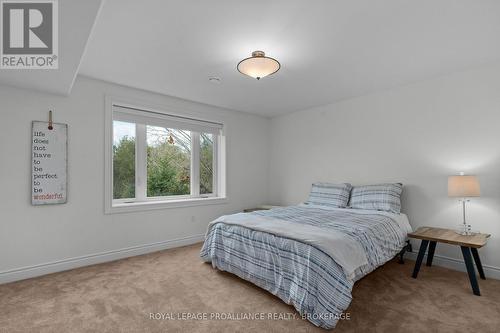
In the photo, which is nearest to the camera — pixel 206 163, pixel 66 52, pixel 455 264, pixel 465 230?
pixel 66 52

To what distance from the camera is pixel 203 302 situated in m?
2.18

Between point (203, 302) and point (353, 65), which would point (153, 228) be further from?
point (353, 65)

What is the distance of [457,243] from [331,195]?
155 cm

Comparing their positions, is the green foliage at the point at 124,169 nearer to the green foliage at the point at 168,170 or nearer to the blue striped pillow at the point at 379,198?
the green foliage at the point at 168,170

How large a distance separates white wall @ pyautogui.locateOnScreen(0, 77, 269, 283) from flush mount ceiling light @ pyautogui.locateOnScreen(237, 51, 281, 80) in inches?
71.2

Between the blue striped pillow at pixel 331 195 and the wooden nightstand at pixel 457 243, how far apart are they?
98 centimetres

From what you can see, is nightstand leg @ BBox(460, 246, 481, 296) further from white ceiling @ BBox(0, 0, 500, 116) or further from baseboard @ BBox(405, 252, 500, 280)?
white ceiling @ BBox(0, 0, 500, 116)

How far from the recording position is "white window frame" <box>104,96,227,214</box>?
10.7 feet

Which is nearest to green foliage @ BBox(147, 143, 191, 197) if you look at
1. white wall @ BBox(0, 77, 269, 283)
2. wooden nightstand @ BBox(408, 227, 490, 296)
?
white wall @ BBox(0, 77, 269, 283)

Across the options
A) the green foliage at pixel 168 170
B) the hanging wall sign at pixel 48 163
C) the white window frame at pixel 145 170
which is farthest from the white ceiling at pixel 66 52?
the green foliage at pixel 168 170

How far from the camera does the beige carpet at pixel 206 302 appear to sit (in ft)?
6.04

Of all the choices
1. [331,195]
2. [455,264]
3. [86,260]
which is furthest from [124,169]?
[455,264]

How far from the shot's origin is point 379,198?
127 inches

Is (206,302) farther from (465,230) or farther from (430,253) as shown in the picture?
(465,230)
